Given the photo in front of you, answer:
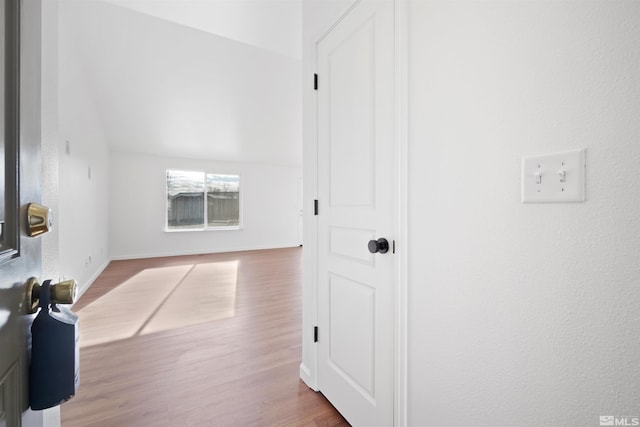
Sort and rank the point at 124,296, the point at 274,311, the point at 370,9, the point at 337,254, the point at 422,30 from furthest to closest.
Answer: the point at 124,296 < the point at 274,311 < the point at 337,254 < the point at 370,9 < the point at 422,30

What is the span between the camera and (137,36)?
3.62 m

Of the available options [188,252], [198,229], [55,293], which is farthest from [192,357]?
[198,229]

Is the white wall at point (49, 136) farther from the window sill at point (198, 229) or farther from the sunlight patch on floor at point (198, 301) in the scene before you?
the window sill at point (198, 229)

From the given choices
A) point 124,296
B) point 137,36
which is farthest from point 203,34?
point 124,296

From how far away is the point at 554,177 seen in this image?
71cm

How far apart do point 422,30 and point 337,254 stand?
1.09 m

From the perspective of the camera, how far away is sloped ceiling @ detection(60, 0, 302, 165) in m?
3.47

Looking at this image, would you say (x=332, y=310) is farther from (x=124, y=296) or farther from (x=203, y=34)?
(x=203, y=34)

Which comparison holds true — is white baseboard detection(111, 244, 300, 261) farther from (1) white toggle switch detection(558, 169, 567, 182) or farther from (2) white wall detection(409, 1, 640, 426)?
(1) white toggle switch detection(558, 169, 567, 182)

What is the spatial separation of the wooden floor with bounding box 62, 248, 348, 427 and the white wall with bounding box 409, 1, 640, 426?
1002mm

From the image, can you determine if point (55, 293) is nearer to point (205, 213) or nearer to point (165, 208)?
point (165, 208)

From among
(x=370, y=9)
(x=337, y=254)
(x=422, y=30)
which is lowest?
(x=337, y=254)

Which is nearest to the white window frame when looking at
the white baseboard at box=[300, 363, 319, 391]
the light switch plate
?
the white baseboard at box=[300, 363, 319, 391]

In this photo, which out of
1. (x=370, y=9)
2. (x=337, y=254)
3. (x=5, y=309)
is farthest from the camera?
(x=337, y=254)
